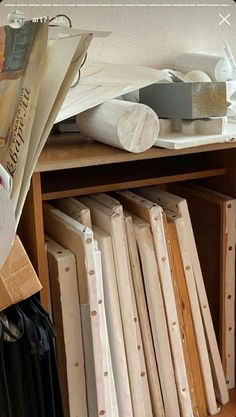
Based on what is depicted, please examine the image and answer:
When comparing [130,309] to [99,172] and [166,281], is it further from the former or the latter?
[99,172]

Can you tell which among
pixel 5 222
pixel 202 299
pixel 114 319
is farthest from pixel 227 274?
pixel 5 222

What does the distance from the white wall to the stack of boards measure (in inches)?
14.8

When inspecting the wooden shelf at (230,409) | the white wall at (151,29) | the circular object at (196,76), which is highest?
the white wall at (151,29)

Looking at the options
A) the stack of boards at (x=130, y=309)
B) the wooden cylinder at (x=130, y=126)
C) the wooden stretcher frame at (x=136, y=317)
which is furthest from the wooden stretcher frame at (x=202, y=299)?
the wooden cylinder at (x=130, y=126)

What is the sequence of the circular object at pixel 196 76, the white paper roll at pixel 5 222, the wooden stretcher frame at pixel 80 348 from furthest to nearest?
the circular object at pixel 196 76
the wooden stretcher frame at pixel 80 348
the white paper roll at pixel 5 222

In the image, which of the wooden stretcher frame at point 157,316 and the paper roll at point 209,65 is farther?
the paper roll at point 209,65

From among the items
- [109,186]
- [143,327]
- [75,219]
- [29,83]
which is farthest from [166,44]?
[29,83]

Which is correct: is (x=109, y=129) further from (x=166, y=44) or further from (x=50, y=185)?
(x=166, y=44)

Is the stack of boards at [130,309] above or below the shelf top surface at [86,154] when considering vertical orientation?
below

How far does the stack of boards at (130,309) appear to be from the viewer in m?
1.01

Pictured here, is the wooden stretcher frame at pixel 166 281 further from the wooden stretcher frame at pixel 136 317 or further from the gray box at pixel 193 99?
the gray box at pixel 193 99

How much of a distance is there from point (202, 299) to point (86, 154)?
0.44 m

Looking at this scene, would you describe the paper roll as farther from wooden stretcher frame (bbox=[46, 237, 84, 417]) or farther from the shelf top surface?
wooden stretcher frame (bbox=[46, 237, 84, 417])

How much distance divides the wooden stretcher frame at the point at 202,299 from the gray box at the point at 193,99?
7.7 inches
